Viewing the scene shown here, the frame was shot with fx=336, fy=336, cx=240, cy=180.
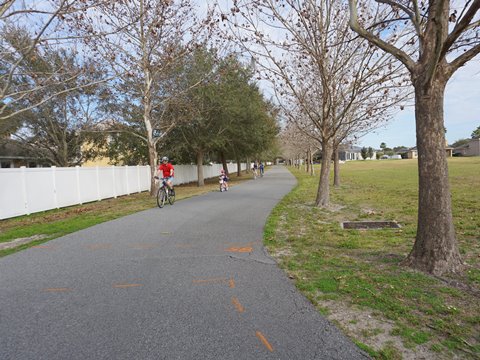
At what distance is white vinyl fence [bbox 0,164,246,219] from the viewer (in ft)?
36.7

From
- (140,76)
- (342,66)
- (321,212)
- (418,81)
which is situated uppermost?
(140,76)

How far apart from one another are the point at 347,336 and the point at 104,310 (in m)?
2.53

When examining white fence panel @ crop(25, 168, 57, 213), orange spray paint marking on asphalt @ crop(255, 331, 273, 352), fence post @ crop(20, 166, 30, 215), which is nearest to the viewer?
orange spray paint marking on asphalt @ crop(255, 331, 273, 352)

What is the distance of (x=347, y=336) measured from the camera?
120 inches

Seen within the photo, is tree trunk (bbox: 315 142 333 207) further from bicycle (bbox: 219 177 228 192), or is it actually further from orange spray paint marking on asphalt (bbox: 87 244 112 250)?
orange spray paint marking on asphalt (bbox: 87 244 112 250)

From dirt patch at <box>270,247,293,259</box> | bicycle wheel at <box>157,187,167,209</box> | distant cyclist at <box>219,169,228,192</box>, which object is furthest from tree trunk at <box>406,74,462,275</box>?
distant cyclist at <box>219,169,228,192</box>

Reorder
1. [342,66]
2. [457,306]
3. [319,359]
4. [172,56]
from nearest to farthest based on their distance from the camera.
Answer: [319,359]
[457,306]
[342,66]
[172,56]

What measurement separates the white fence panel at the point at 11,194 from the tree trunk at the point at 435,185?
11907mm

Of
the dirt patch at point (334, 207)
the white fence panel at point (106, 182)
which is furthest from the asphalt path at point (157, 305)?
the white fence panel at point (106, 182)

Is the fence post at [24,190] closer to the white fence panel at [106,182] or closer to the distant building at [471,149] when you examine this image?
the white fence panel at [106,182]

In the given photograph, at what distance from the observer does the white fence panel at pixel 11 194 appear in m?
10.9

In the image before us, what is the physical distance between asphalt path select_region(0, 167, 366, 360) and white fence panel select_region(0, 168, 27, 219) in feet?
18.4

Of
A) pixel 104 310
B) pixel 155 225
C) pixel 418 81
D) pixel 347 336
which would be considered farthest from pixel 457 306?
pixel 155 225

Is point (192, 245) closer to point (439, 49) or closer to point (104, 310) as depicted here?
point (104, 310)
